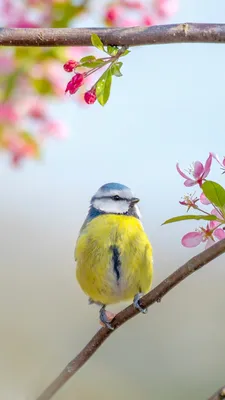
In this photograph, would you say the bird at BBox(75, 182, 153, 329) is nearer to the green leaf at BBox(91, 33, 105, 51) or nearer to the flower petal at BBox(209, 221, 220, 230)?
the flower petal at BBox(209, 221, 220, 230)

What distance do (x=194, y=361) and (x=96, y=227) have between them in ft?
12.1

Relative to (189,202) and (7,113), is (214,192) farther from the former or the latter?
(7,113)

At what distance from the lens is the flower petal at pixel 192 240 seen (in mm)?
1107

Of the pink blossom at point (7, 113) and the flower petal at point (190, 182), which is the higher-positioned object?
the pink blossom at point (7, 113)

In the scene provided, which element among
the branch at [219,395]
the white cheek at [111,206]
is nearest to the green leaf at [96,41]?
the branch at [219,395]

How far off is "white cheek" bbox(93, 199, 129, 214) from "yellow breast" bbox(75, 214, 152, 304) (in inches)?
5.5

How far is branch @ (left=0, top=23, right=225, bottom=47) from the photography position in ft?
3.54

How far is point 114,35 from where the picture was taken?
110cm

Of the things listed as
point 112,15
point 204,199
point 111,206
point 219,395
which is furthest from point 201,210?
point 112,15

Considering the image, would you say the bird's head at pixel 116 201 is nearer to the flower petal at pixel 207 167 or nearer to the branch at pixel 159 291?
the flower petal at pixel 207 167

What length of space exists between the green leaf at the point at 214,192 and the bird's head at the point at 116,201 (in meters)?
0.89

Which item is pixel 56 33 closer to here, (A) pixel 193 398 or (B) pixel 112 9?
(B) pixel 112 9

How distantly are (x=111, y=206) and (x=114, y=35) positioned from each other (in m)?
0.86

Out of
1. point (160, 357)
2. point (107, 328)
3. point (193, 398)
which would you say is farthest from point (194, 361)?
point (107, 328)
